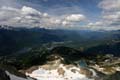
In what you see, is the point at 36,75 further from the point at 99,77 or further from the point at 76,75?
the point at 99,77

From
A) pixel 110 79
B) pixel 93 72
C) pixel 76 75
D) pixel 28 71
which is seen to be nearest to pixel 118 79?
pixel 110 79

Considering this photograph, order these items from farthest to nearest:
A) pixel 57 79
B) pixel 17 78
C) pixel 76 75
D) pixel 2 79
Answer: pixel 76 75, pixel 57 79, pixel 17 78, pixel 2 79

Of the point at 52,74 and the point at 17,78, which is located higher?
the point at 17,78

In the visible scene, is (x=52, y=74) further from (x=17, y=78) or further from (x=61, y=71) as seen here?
(x=17, y=78)

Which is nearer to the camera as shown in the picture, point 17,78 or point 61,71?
point 17,78

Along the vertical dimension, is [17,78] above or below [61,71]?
above

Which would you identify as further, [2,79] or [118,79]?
[118,79]

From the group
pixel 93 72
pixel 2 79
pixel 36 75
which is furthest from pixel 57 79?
pixel 2 79

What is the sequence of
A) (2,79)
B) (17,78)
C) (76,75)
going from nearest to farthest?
(2,79) < (17,78) < (76,75)

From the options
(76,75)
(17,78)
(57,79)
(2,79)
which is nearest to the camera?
(2,79)
